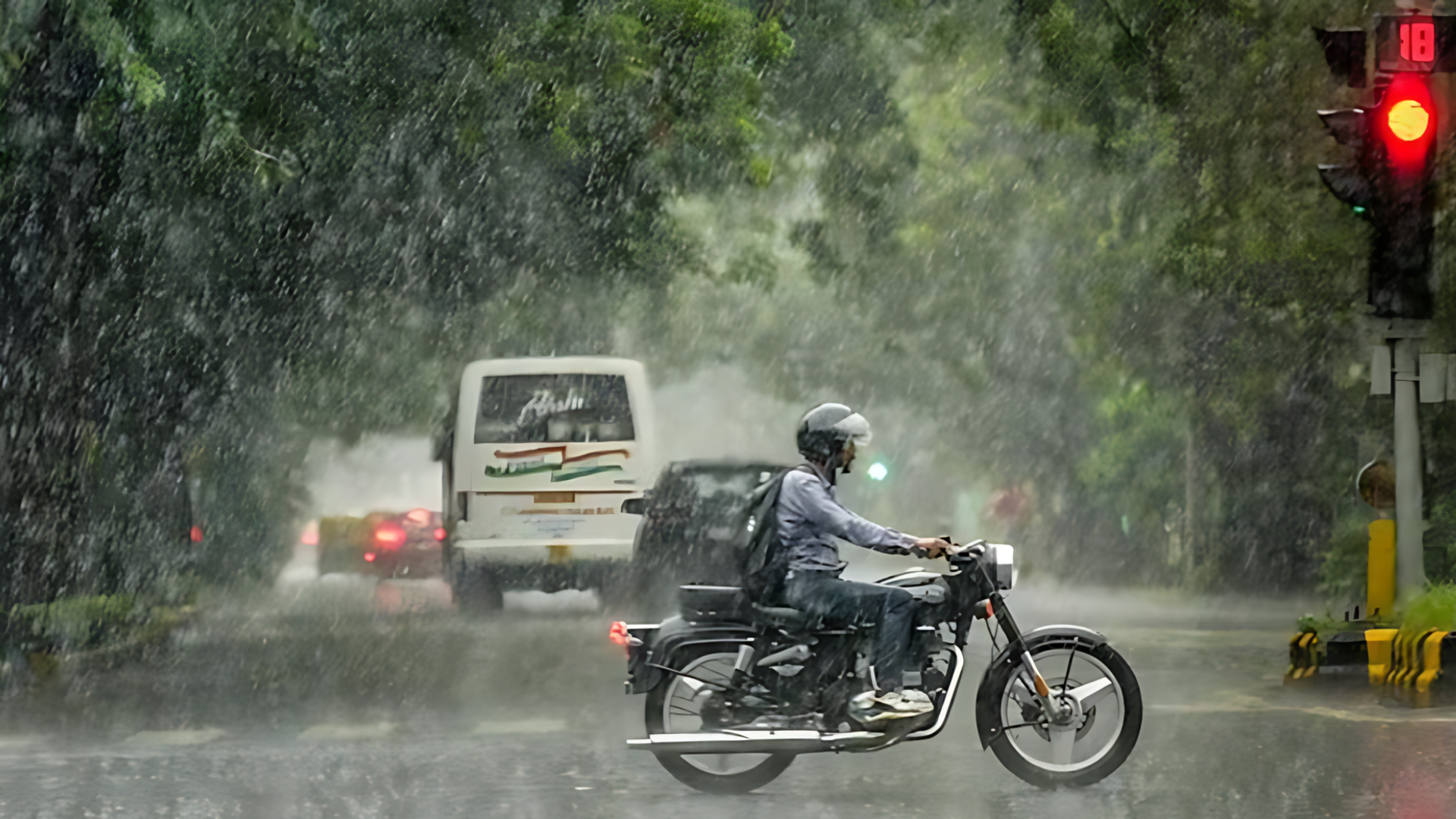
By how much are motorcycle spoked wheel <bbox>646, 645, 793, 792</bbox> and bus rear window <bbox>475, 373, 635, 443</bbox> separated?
455 inches

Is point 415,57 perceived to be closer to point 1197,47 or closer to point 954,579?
point 1197,47

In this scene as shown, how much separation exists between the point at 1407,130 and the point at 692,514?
286 inches

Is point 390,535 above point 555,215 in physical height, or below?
below

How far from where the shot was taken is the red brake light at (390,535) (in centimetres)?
3042

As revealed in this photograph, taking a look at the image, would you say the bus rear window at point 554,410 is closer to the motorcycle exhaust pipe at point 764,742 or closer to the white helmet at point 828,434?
the white helmet at point 828,434

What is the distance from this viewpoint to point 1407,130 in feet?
36.0

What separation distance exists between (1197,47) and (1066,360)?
1971cm

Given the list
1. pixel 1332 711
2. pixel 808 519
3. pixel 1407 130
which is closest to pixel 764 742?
pixel 808 519

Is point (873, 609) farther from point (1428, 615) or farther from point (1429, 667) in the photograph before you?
point (1428, 615)

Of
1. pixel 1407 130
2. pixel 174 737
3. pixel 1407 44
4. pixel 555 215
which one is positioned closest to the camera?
pixel 174 737

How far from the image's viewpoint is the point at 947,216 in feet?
127

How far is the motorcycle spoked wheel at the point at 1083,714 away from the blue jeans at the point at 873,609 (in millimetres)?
483

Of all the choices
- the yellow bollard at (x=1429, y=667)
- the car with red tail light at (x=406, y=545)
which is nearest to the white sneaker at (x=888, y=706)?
the yellow bollard at (x=1429, y=667)

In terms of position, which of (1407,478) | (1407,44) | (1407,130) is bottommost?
(1407,478)
